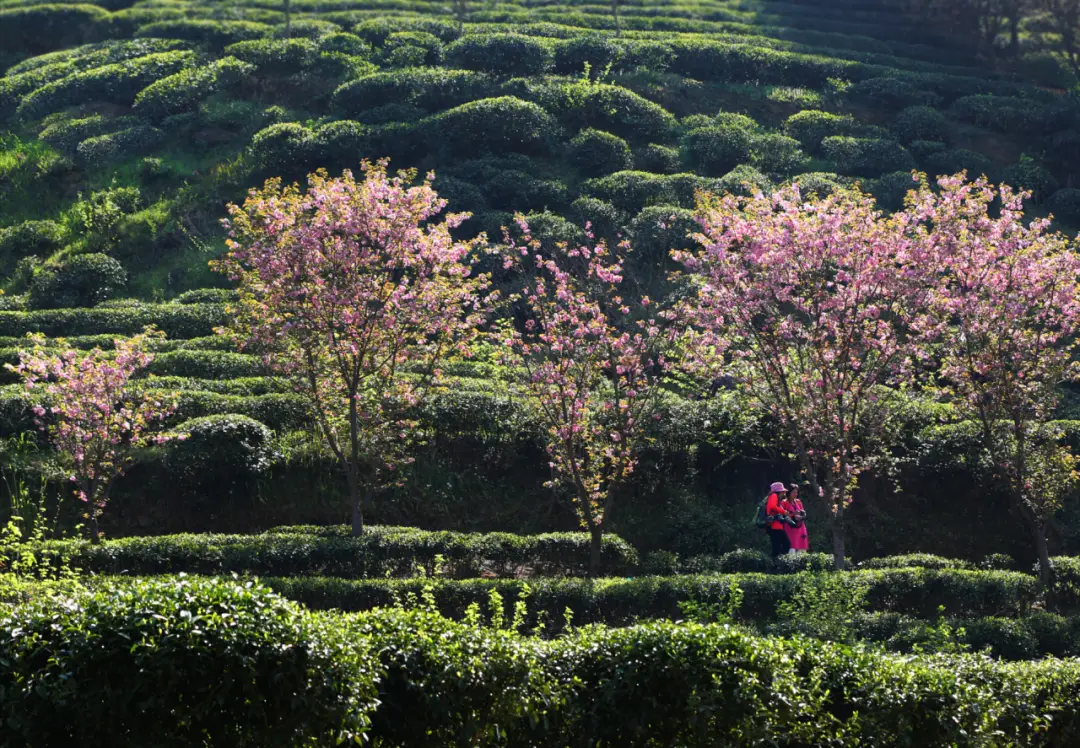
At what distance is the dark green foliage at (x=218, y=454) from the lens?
1641 cm

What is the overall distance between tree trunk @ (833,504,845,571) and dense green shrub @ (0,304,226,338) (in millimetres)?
Answer: 13271

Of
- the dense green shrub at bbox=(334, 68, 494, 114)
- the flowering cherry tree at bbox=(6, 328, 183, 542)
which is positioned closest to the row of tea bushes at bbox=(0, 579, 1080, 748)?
the flowering cherry tree at bbox=(6, 328, 183, 542)

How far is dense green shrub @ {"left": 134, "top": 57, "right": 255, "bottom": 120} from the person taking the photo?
32125 millimetres

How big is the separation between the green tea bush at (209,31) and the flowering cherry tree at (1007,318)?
1128 inches

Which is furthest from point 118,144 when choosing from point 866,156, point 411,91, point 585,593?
point 585,593

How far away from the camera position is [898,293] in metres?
14.4

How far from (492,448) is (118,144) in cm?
1819

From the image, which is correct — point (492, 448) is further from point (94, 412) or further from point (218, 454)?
point (94, 412)

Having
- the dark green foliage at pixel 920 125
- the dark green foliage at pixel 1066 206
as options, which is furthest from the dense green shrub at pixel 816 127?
the dark green foliage at pixel 1066 206

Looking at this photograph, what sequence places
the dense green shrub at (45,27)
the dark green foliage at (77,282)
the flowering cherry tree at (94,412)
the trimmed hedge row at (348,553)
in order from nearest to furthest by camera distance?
the trimmed hedge row at (348,553) → the flowering cherry tree at (94,412) → the dark green foliage at (77,282) → the dense green shrub at (45,27)

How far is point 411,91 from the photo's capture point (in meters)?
32.1

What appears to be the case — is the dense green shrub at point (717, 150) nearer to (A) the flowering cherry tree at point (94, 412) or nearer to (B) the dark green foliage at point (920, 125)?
(B) the dark green foliage at point (920, 125)

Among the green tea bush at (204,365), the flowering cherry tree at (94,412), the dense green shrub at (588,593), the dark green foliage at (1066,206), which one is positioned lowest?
the green tea bush at (204,365)

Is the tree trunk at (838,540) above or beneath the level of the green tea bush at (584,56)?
beneath
